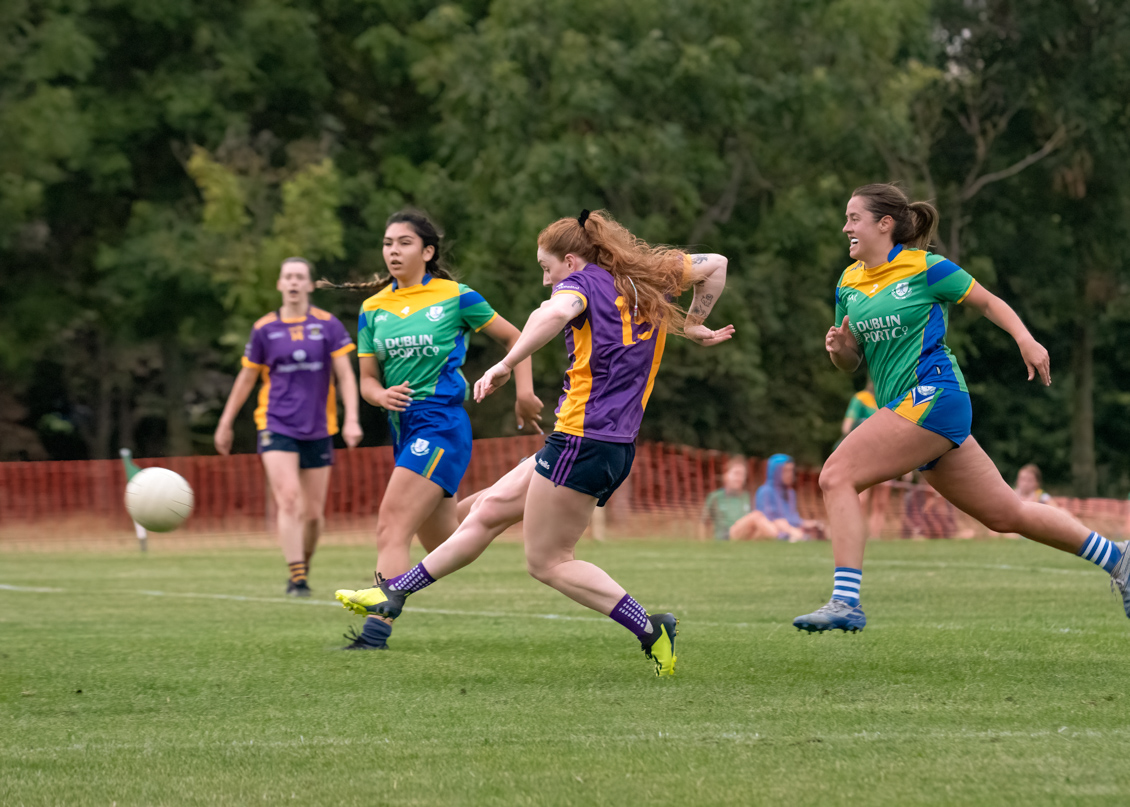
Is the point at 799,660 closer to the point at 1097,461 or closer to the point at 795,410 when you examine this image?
the point at 795,410

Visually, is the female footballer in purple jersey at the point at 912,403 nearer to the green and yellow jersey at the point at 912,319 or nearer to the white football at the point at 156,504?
the green and yellow jersey at the point at 912,319

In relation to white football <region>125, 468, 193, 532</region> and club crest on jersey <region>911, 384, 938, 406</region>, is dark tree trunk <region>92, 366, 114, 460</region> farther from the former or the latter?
club crest on jersey <region>911, 384, 938, 406</region>

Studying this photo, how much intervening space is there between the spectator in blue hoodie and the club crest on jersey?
13627mm

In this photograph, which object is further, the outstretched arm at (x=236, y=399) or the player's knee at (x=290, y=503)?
the outstretched arm at (x=236, y=399)

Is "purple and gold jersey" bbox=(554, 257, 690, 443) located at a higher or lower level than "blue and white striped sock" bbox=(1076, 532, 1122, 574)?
higher

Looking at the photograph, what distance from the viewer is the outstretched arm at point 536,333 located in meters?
5.78

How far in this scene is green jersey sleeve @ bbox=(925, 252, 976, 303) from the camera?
689 centimetres

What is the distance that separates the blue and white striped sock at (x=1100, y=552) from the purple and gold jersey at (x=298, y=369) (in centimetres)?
589

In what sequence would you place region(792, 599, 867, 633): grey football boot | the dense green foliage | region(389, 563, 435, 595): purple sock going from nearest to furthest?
region(792, 599, 867, 633): grey football boot, region(389, 563, 435, 595): purple sock, the dense green foliage

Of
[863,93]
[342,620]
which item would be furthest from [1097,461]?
[342,620]

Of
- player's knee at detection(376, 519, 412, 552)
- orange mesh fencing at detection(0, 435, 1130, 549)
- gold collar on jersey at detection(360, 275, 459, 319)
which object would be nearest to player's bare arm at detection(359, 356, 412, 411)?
gold collar on jersey at detection(360, 275, 459, 319)

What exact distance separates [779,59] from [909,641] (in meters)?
24.1

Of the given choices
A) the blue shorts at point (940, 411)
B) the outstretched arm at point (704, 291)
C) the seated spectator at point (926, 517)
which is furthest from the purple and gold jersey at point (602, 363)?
the seated spectator at point (926, 517)

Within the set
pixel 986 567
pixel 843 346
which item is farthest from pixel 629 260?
pixel 986 567
